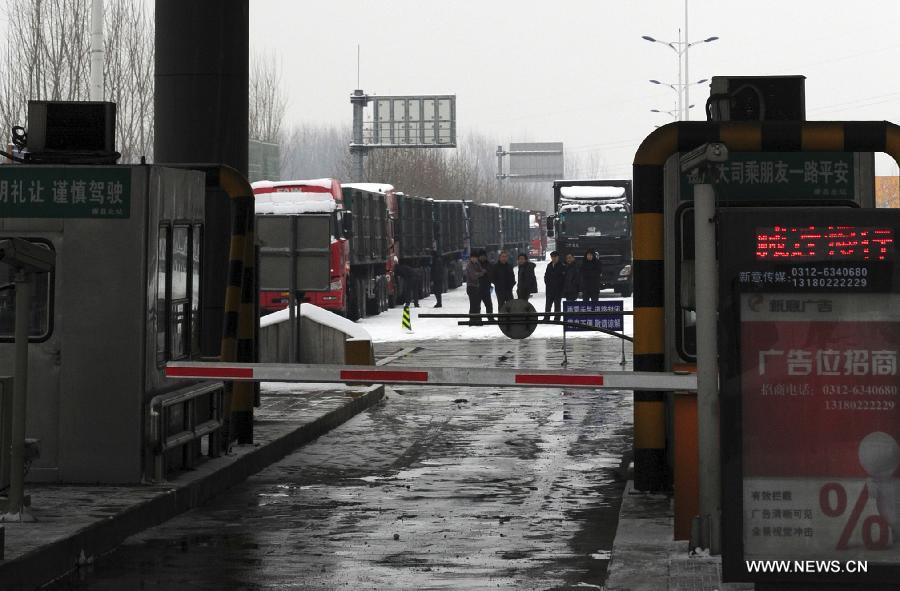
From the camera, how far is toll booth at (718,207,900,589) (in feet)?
22.4

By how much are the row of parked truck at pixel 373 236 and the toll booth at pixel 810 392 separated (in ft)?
52.4

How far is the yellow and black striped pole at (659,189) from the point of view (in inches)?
413

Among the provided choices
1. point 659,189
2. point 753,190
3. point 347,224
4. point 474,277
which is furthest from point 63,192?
point 474,277

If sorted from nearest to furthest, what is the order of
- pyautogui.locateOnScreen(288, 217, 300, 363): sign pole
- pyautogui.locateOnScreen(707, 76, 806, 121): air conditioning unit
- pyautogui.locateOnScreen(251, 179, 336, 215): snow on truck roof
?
pyautogui.locateOnScreen(707, 76, 806, 121): air conditioning unit → pyautogui.locateOnScreen(288, 217, 300, 363): sign pole → pyautogui.locateOnScreen(251, 179, 336, 215): snow on truck roof

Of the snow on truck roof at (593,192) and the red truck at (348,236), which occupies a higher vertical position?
the snow on truck roof at (593,192)

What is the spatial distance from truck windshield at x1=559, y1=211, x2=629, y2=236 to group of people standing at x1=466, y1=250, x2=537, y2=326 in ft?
32.5

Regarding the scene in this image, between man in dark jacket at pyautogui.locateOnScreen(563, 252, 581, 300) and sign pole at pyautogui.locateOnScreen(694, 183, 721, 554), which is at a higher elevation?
man in dark jacket at pyautogui.locateOnScreen(563, 252, 581, 300)

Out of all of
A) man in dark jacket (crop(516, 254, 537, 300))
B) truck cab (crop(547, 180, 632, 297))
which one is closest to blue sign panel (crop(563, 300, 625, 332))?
man in dark jacket (crop(516, 254, 537, 300))

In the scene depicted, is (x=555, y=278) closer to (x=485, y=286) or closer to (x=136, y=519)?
(x=485, y=286)

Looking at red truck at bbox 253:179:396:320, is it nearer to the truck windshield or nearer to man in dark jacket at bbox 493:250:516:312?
man in dark jacket at bbox 493:250:516:312

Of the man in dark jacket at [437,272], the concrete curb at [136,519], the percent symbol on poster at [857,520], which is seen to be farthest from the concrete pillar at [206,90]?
the man in dark jacket at [437,272]

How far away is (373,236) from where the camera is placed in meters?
43.8

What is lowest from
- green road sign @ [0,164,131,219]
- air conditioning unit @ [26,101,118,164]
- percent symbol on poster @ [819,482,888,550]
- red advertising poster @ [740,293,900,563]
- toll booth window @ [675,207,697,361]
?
percent symbol on poster @ [819,482,888,550]

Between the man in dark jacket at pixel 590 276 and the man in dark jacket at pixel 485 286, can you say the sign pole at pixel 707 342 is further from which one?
the man in dark jacket at pixel 485 286
